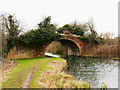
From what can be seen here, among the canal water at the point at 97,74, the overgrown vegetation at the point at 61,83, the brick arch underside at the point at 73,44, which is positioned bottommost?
the canal water at the point at 97,74

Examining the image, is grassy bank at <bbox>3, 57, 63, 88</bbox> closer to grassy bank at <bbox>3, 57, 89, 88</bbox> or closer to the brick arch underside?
grassy bank at <bbox>3, 57, 89, 88</bbox>

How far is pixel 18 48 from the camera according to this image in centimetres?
1386

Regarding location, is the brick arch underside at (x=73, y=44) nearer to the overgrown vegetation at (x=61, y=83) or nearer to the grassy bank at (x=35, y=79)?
the grassy bank at (x=35, y=79)

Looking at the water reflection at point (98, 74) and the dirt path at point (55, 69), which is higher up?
the dirt path at point (55, 69)

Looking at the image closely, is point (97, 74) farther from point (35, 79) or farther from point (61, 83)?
point (35, 79)

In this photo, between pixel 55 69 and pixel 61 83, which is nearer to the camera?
pixel 61 83

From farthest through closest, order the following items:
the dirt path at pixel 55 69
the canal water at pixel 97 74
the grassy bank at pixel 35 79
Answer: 1. the dirt path at pixel 55 69
2. the canal water at pixel 97 74
3. the grassy bank at pixel 35 79

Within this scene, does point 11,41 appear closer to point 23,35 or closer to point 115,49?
point 23,35

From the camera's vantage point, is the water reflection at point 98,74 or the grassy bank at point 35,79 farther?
the water reflection at point 98,74

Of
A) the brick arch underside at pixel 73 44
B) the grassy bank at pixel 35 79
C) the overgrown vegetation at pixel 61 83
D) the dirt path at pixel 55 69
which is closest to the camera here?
the overgrown vegetation at pixel 61 83

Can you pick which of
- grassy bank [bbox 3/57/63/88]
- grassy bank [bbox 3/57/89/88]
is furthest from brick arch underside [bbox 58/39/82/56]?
grassy bank [bbox 3/57/89/88]

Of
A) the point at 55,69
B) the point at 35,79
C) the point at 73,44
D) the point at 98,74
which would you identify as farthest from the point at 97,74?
the point at 73,44

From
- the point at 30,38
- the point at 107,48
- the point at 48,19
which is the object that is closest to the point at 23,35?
the point at 30,38

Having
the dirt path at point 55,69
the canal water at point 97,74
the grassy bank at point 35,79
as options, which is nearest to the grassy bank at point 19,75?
the grassy bank at point 35,79
